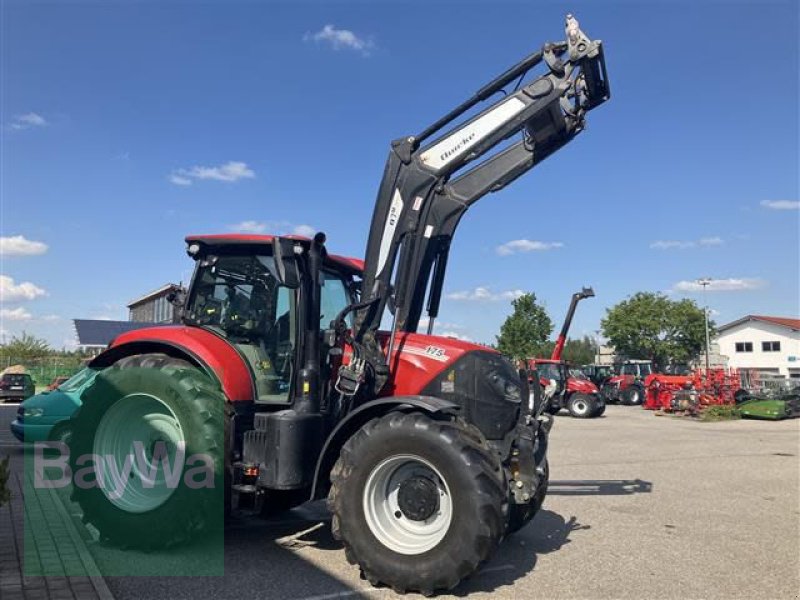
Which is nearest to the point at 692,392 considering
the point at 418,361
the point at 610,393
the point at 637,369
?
the point at 610,393

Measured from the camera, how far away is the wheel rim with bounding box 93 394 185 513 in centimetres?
543

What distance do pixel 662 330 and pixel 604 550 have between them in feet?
169

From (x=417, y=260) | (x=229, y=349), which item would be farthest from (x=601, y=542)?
(x=229, y=349)

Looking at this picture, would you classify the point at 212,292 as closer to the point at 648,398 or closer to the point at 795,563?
the point at 795,563

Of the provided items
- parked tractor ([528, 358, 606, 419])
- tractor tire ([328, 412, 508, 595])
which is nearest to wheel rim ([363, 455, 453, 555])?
tractor tire ([328, 412, 508, 595])

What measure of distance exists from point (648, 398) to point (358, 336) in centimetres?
2537

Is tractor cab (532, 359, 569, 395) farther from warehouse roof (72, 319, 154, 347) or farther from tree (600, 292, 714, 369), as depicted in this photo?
tree (600, 292, 714, 369)

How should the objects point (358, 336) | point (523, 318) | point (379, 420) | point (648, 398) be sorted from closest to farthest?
point (379, 420) → point (358, 336) → point (648, 398) → point (523, 318)

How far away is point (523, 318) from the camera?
47.6m

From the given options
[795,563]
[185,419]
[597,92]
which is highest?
[597,92]

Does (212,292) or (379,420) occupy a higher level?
(212,292)

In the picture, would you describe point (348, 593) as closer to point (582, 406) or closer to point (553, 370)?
point (553, 370)

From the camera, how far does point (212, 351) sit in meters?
5.49

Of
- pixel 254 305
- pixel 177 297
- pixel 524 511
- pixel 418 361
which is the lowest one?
pixel 524 511
